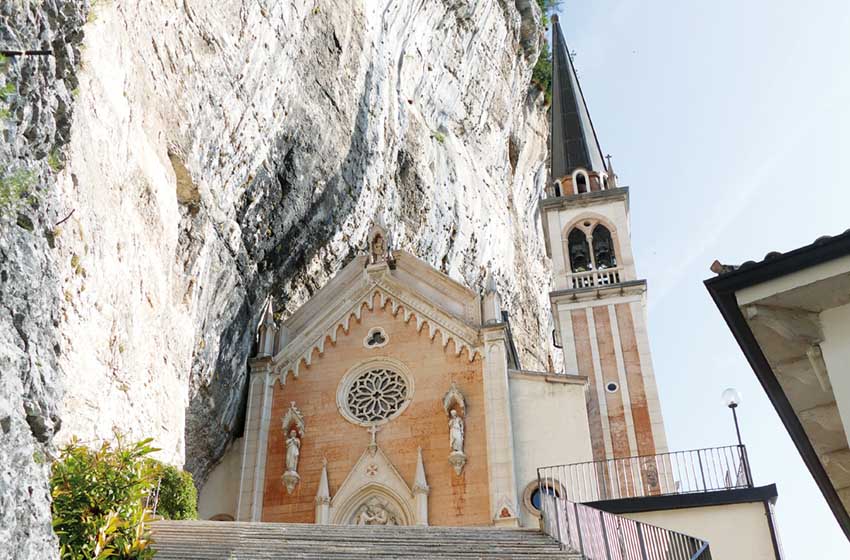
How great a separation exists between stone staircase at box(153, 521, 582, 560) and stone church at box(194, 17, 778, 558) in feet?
18.3

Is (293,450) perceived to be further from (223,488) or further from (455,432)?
(455,432)

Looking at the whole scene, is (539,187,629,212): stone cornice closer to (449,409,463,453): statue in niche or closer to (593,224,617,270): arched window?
(593,224,617,270): arched window

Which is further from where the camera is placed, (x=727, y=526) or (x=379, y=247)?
(x=379, y=247)

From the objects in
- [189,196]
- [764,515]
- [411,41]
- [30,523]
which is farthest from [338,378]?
[30,523]

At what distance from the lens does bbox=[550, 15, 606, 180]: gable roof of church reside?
85.5 ft

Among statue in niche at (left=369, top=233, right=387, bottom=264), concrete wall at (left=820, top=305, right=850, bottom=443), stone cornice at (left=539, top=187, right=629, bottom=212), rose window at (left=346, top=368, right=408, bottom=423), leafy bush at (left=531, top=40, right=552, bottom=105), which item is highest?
leafy bush at (left=531, top=40, right=552, bottom=105)

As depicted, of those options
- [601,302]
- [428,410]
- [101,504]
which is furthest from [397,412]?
[101,504]

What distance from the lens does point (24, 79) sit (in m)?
7.86

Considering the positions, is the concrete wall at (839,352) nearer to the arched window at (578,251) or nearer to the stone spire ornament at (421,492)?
the stone spire ornament at (421,492)

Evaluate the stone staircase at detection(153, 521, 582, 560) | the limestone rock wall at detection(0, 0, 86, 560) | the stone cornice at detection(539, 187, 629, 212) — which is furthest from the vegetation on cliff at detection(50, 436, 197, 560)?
the stone cornice at detection(539, 187, 629, 212)

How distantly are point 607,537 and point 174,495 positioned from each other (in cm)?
605

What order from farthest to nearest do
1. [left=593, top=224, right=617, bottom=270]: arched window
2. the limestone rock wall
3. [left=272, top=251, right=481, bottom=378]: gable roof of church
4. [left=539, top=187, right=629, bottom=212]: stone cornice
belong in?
1. [left=539, top=187, right=629, bottom=212]: stone cornice
2. [left=593, top=224, right=617, bottom=270]: arched window
3. [left=272, top=251, right=481, bottom=378]: gable roof of church
4. the limestone rock wall

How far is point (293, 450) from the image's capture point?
17.9 meters

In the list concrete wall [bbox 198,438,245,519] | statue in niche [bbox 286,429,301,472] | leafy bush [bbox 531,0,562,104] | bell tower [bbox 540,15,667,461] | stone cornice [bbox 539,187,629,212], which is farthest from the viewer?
leafy bush [bbox 531,0,562,104]
